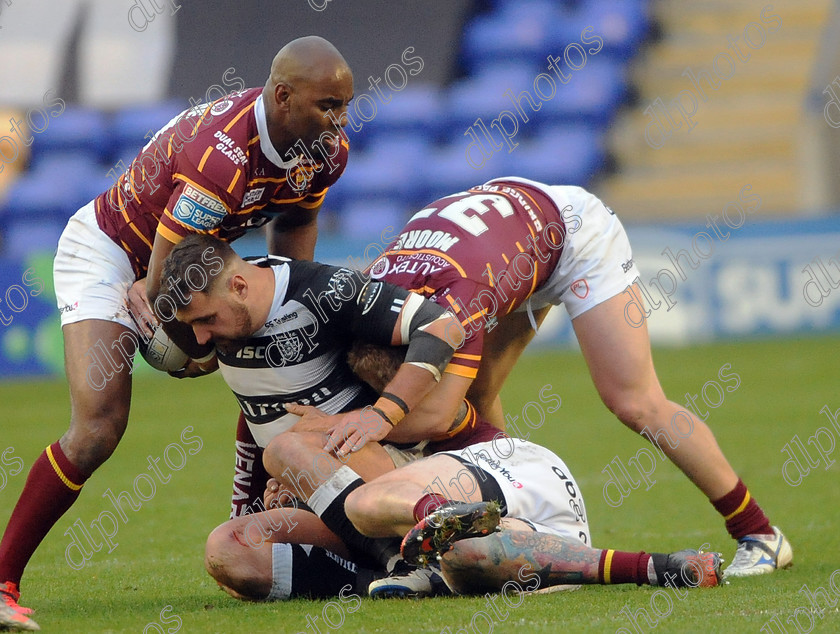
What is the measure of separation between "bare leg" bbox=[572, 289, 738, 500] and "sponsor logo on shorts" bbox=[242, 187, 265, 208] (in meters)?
1.45

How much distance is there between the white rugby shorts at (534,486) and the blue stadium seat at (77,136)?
1599cm

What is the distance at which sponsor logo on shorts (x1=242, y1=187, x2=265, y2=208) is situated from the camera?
181 inches

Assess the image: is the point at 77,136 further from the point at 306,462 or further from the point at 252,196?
the point at 306,462

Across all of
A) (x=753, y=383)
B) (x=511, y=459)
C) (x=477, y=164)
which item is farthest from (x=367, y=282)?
(x=477, y=164)

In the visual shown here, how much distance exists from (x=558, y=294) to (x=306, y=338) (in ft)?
4.17

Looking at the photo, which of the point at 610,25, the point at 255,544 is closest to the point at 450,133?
the point at 610,25

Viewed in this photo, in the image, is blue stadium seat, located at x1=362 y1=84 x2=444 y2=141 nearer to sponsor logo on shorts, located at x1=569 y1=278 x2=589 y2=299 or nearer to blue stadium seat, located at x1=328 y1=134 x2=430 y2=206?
blue stadium seat, located at x1=328 y1=134 x2=430 y2=206

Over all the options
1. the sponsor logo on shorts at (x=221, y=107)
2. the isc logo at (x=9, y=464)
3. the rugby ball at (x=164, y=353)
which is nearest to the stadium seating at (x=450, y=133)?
the isc logo at (x=9, y=464)

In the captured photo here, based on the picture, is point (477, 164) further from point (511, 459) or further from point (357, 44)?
point (511, 459)

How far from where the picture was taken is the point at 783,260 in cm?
1381

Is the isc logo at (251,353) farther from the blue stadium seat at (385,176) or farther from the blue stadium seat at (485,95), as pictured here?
the blue stadium seat at (485,95)

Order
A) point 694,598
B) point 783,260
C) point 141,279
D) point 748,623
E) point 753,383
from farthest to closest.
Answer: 1. point 783,260
2. point 753,383
3. point 141,279
4. point 694,598
5. point 748,623

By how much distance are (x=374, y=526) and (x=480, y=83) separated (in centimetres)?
1606

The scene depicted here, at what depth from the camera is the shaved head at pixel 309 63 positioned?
13.8 ft
